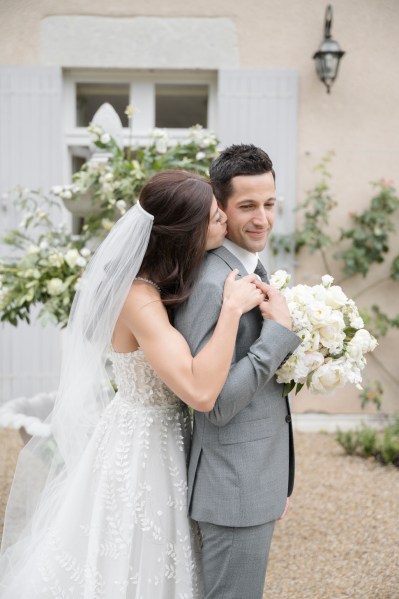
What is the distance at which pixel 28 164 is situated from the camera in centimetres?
616

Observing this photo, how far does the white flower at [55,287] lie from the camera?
3.68m

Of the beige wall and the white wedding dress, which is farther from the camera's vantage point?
the beige wall

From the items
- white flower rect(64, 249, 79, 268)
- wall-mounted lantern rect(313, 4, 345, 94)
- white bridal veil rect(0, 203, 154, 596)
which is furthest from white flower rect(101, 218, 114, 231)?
wall-mounted lantern rect(313, 4, 345, 94)

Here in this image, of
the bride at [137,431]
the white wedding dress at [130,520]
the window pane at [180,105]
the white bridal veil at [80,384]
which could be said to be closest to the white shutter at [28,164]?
the window pane at [180,105]

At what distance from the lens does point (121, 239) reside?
2148 mm

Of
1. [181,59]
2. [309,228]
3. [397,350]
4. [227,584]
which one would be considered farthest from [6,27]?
[227,584]

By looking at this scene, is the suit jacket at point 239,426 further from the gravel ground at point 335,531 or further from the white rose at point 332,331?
the gravel ground at point 335,531

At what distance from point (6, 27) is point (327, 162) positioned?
119 inches

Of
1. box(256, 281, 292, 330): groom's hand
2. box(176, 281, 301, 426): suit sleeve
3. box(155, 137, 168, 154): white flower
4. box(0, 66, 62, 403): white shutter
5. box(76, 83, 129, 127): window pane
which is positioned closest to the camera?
box(176, 281, 301, 426): suit sleeve

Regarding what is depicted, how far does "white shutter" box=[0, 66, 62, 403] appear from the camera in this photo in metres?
6.11

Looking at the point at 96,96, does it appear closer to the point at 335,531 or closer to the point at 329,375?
the point at 335,531

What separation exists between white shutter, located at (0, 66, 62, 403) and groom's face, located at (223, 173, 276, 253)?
167 inches

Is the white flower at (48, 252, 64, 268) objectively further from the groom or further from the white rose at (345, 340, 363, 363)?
the white rose at (345, 340, 363, 363)

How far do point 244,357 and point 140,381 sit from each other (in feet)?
1.28
